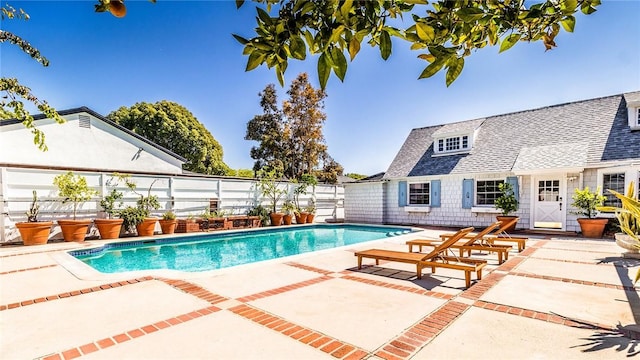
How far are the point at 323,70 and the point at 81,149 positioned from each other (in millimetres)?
19431

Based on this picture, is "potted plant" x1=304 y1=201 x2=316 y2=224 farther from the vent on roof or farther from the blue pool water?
the vent on roof

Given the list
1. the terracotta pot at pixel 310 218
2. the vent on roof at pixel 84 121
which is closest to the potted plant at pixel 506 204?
the terracotta pot at pixel 310 218

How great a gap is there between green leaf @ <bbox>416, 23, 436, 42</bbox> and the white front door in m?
14.9

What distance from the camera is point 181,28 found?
42.0 ft

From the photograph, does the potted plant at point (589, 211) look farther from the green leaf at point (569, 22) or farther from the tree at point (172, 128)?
the tree at point (172, 128)

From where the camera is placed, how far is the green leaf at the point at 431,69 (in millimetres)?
1188

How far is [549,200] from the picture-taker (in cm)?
1308

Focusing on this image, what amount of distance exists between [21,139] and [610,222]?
984 inches

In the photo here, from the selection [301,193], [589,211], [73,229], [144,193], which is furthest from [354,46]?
[301,193]

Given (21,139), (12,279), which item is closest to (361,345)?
(12,279)

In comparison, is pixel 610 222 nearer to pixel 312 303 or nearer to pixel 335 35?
pixel 312 303

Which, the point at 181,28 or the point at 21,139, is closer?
the point at 181,28

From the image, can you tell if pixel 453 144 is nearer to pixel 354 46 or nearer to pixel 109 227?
pixel 109 227

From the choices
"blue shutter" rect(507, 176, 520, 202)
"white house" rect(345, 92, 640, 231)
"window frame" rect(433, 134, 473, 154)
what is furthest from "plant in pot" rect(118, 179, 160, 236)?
"blue shutter" rect(507, 176, 520, 202)
